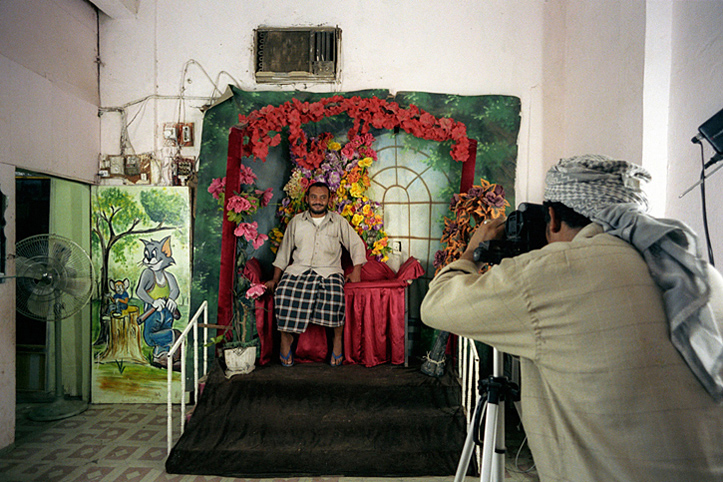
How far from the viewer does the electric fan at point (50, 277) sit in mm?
3143

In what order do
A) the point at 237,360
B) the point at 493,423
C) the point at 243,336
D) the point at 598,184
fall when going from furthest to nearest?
1. the point at 243,336
2. the point at 237,360
3. the point at 493,423
4. the point at 598,184

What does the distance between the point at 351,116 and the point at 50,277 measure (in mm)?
2522

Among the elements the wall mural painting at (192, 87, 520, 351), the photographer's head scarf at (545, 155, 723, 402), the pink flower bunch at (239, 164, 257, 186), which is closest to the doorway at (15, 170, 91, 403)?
the wall mural painting at (192, 87, 520, 351)

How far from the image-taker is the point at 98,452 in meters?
3.03

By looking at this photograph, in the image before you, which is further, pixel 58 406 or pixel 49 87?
pixel 58 406

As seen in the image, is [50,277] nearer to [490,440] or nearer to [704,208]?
[490,440]

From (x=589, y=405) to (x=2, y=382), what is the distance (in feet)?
11.9

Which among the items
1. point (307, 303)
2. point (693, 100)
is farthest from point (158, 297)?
point (693, 100)

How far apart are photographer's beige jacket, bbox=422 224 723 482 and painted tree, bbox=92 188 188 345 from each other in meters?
3.56

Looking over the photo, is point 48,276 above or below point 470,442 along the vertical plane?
above

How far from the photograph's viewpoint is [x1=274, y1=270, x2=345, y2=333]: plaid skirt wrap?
351 centimetres

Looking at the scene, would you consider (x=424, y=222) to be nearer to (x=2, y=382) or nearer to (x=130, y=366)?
(x=130, y=366)

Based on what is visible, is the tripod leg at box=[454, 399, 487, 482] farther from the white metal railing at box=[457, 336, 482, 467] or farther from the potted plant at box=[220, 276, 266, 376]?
the potted plant at box=[220, 276, 266, 376]

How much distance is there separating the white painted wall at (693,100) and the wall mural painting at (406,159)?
5.66 ft
